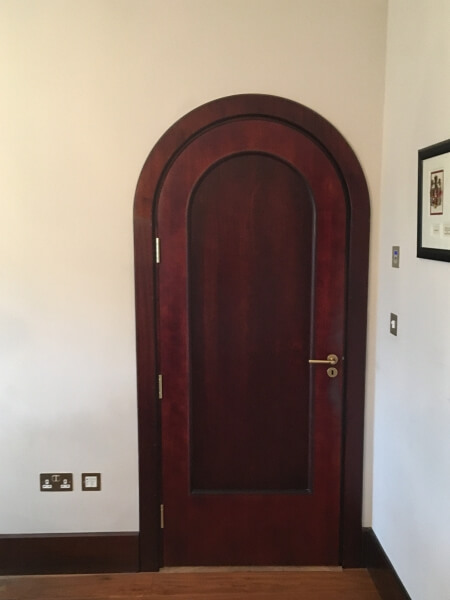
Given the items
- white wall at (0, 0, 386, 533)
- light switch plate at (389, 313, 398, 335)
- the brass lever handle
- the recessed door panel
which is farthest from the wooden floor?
light switch plate at (389, 313, 398, 335)

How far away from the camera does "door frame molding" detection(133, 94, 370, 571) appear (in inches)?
91.0

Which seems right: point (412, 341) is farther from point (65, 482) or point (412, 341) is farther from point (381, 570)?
point (65, 482)

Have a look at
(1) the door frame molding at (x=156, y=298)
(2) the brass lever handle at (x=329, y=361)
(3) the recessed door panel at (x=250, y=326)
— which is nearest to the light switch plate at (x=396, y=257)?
(1) the door frame molding at (x=156, y=298)

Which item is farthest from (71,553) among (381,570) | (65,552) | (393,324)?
(393,324)

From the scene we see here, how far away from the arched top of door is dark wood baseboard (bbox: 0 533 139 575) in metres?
1.52

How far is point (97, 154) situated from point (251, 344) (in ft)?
3.55

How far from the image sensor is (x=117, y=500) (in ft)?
8.24

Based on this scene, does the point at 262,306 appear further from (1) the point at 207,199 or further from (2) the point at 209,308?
(1) the point at 207,199

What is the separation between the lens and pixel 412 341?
6.72 ft

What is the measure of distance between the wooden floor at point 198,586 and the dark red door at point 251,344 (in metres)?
0.08

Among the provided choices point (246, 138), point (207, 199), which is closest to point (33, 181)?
point (207, 199)

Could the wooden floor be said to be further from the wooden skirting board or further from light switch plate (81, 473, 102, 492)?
light switch plate (81, 473, 102, 492)

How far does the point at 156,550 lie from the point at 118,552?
0.58ft

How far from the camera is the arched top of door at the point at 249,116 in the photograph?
90.7 inches
